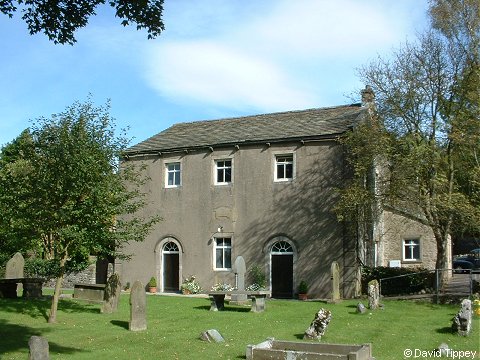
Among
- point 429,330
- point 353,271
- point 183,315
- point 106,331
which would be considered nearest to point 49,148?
point 106,331

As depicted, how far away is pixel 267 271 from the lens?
28.2 meters

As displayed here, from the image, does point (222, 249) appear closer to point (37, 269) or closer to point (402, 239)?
point (402, 239)

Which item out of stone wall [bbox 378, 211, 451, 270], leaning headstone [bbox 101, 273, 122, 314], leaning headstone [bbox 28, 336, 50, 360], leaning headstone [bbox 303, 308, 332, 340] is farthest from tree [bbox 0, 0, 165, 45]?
stone wall [bbox 378, 211, 451, 270]

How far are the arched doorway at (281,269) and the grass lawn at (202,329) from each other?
4680 millimetres

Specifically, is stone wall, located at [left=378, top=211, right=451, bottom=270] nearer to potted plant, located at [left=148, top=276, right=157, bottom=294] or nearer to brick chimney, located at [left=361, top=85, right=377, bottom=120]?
brick chimney, located at [left=361, top=85, right=377, bottom=120]

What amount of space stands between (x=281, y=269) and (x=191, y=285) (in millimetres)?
4874

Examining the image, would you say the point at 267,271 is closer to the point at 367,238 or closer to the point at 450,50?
the point at 367,238

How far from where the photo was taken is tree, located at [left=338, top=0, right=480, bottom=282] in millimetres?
23828

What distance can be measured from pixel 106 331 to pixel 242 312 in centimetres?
584

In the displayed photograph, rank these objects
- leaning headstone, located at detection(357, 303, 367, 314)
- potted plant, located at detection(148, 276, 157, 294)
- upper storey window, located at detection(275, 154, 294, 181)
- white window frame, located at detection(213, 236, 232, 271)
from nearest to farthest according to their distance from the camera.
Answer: leaning headstone, located at detection(357, 303, 367, 314) → upper storey window, located at detection(275, 154, 294, 181) → white window frame, located at detection(213, 236, 232, 271) → potted plant, located at detection(148, 276, 157, 294)

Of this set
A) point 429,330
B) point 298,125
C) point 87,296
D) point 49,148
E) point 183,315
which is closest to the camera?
point 429,330

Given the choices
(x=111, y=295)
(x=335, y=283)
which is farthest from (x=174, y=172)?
(x=111, y=295)

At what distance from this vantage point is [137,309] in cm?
1627

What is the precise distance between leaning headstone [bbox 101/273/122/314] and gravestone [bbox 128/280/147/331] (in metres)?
3.74
